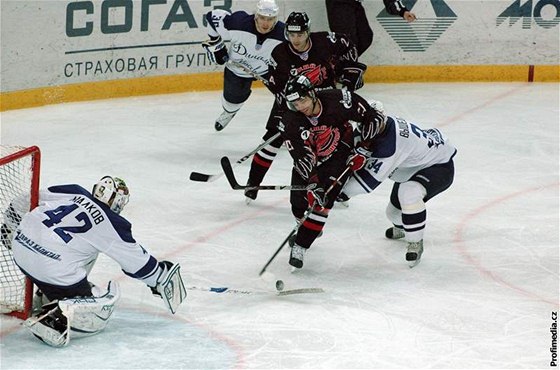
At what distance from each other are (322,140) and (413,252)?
2.15 ft

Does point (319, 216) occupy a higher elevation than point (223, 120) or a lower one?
higher

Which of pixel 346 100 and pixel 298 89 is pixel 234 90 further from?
pixel 298 89

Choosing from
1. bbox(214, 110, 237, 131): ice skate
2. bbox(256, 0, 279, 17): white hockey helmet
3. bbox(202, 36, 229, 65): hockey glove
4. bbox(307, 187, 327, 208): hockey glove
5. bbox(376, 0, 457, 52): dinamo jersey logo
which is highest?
bbox(256, 0, 279, 17): white hockey helmet

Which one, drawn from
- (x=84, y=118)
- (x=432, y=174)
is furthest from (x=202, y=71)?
(x=432, y=174)

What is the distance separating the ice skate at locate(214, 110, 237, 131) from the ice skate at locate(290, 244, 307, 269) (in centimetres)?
218

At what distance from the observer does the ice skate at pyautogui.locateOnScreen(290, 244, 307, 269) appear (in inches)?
183

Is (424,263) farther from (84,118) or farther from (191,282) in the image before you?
(84,118)

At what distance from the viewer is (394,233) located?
5.15 meters

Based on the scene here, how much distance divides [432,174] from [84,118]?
119 inches

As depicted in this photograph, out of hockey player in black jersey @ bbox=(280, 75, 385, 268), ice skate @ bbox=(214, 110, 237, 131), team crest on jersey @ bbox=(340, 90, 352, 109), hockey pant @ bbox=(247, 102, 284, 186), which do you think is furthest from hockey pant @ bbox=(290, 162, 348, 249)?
ice skate @ bbox=(214, 110, 237, 131)

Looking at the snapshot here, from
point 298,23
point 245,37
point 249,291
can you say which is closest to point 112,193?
point 249,291

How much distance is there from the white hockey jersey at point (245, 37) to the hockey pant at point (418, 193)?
59.9 inches

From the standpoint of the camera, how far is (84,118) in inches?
281

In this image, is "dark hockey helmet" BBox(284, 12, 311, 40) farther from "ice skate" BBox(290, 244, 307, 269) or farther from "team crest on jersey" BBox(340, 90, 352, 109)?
"ice skate" BBox(290, 244, 307, 269)
